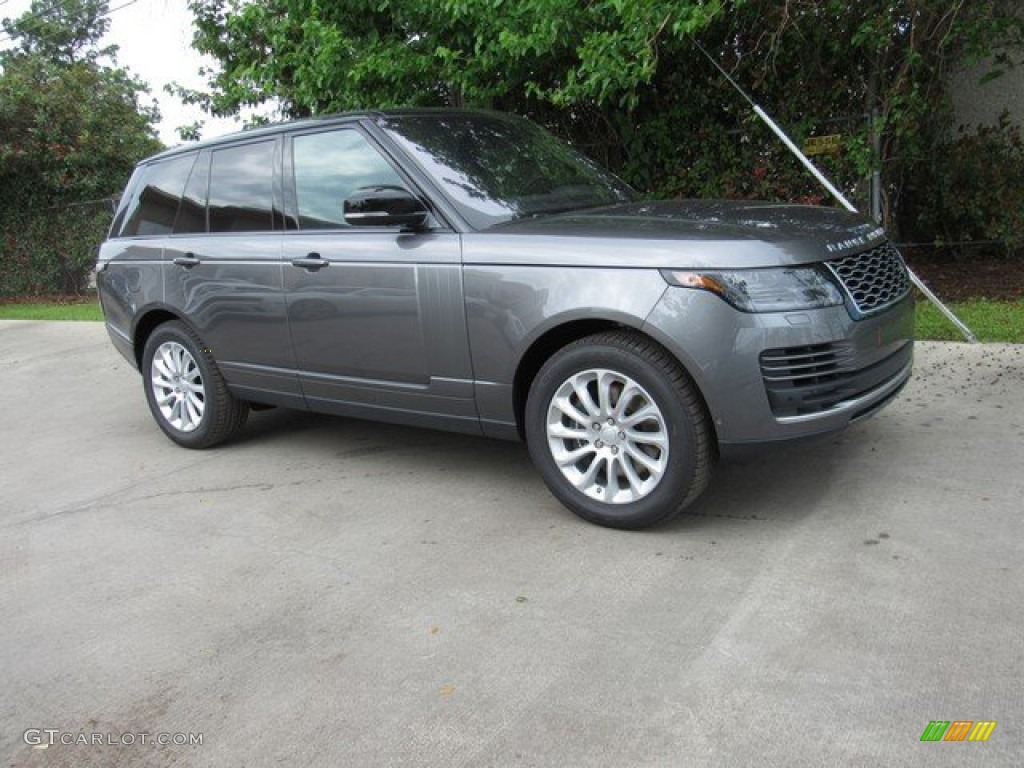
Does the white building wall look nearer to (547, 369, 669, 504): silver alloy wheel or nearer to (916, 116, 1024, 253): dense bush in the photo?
Answer: (916, 116, 1024, 253): dense bush

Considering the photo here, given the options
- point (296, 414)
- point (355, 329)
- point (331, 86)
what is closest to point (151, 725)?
point (355, 329)

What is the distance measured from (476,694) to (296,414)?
4.19 meters

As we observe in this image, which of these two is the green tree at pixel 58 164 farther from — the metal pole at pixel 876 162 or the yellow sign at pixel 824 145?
the metal pole at pixel 876 162

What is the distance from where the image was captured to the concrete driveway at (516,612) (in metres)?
2.58

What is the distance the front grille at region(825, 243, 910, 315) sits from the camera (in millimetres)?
3680

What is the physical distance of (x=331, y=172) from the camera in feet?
15.6

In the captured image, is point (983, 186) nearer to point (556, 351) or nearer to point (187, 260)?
point (556, 351)

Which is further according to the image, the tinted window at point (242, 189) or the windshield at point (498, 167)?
the tinted window at point (242, 189)

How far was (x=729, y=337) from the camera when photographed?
3.46 m

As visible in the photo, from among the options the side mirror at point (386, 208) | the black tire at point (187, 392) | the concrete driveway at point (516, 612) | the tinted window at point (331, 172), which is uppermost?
the tinted window at point (331, 172)

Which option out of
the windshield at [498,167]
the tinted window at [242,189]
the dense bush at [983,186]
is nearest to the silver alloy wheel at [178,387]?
the tinted window at [242,189]

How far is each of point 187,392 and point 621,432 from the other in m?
3.19

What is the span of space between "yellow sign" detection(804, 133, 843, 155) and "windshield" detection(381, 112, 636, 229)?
12.4 ft

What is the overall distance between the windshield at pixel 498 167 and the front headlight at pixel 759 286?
1151mm
